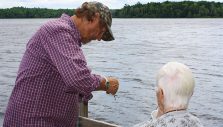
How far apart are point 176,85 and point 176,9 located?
151 metres

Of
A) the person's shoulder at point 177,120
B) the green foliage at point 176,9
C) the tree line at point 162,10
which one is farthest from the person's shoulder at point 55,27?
the green foliage at point 176,9

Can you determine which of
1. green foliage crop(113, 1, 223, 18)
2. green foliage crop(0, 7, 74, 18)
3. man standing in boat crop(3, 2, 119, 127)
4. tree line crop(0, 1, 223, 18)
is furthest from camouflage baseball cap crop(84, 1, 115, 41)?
green foliage crop(0, 7, 74, 18)

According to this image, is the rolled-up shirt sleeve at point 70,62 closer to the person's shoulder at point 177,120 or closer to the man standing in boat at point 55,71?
the man standing in boat at point 55,71

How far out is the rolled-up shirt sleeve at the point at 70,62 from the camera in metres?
3.24

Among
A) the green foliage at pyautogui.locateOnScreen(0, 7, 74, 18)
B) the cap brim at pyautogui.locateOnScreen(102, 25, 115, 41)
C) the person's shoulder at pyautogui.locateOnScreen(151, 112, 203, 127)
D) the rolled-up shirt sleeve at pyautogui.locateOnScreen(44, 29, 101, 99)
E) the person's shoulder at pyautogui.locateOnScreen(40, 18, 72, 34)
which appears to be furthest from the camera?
the green foliage at pyautogui.locateOnScreen(0, 7, 74, 18)

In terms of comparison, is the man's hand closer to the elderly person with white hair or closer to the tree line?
the elderly person with white hair

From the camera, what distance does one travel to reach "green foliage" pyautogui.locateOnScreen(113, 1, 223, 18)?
470 ft

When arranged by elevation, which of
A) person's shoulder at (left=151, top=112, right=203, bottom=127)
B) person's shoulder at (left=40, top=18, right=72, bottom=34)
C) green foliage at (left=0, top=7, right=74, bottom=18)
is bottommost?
green foliage at (left=0, top=7, right=74, bottom=18)

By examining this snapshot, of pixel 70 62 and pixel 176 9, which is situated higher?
pixel 70 62

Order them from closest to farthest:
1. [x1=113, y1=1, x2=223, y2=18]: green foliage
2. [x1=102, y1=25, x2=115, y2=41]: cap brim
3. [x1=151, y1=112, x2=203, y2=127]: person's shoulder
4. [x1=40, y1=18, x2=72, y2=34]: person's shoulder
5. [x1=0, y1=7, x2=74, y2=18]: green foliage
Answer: [x1=151, y1=112, x2=203, y2=127]: person's shoulder < [x1=40, y1=18, x2=72, y2=34]: person's shoulder < [x1=102, y1=25, x2=115, y2=41]: cap brim < [x1=113, y1=1, x2=223, y2=18]: green foliage < [x1=0, y1=7, x2=74, y2=18]: green foliage

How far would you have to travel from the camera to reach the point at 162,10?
157250mm

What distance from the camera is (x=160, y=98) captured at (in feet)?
9.77

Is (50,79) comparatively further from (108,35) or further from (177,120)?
(177,120)

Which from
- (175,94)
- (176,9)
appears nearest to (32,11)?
(176,9)
